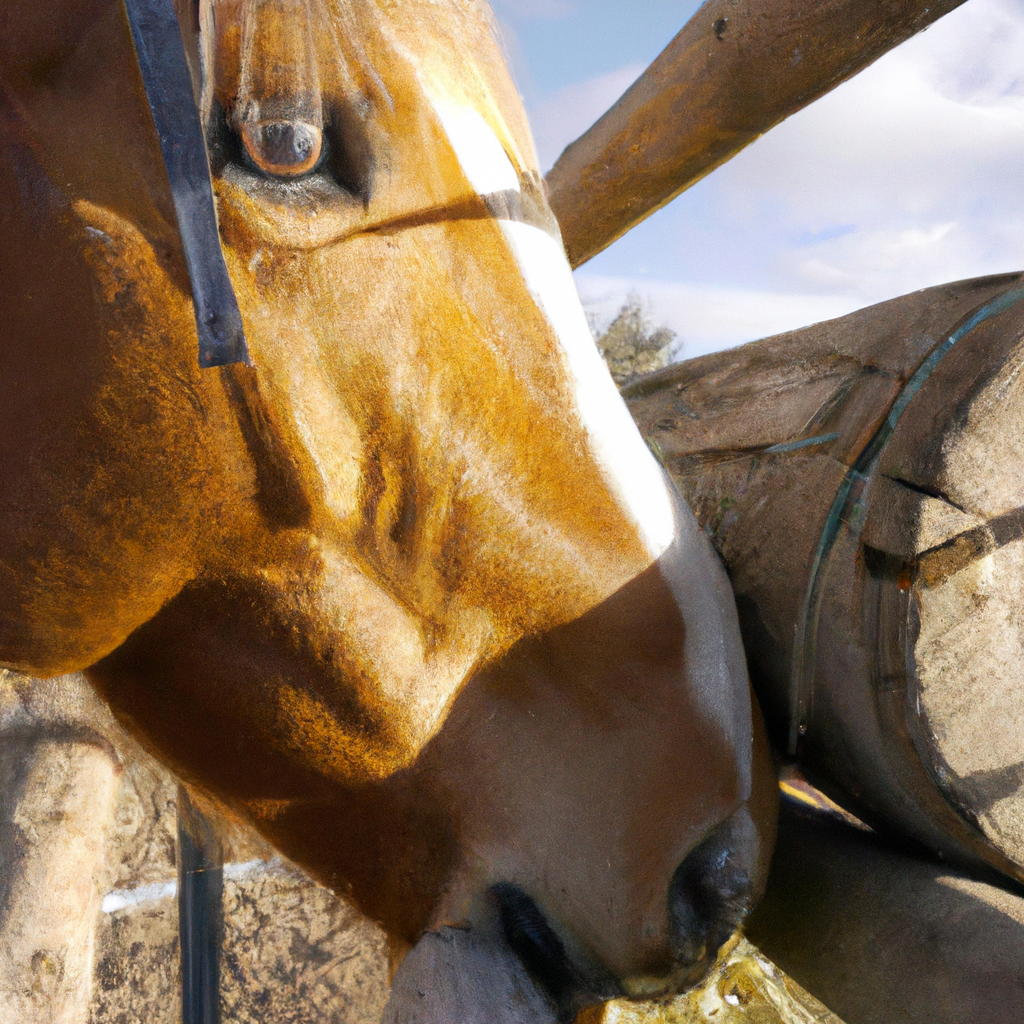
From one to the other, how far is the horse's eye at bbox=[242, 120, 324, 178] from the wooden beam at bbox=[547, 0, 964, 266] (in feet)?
1.06

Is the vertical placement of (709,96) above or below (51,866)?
above

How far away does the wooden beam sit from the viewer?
0.53 meters

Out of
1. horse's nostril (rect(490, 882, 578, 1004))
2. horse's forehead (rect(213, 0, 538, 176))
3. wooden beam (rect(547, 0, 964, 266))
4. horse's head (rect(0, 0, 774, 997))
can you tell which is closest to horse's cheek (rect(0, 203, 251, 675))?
horse's head (rect(0, 0, 774, 997))

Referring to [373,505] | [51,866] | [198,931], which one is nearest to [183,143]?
[373,505]

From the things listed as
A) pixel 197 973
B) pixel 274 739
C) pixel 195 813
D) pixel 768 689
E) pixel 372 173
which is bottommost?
pixel 197 973

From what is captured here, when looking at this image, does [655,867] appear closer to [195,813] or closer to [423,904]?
[423,904]

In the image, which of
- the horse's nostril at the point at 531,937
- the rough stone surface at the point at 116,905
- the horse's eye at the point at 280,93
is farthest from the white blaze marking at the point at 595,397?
the rough stone surface at the point at 116,905

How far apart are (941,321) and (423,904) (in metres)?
0.51

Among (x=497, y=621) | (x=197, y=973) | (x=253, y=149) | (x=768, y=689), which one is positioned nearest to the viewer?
(x=253, y=149)

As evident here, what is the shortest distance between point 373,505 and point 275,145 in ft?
0.59

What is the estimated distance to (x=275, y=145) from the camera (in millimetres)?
414

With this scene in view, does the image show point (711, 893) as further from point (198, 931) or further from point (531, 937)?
point (198, 931)

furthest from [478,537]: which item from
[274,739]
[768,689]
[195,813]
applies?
[195,813]

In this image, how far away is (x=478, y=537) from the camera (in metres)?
0.50
